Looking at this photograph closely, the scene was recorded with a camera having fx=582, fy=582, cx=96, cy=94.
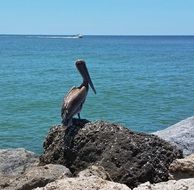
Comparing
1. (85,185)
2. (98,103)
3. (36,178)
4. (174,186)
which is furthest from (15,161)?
(98,103)

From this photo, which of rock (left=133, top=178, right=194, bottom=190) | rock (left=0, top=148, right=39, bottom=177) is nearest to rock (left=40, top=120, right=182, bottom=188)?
rock (left=0, top=148, right=39, bottom=177)

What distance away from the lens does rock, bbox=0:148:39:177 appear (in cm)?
999

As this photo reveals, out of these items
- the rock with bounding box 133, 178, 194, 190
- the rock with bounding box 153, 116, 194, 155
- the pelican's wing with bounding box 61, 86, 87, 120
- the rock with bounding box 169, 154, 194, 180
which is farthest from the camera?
the rock with bounding box 153, 116, 194, 155

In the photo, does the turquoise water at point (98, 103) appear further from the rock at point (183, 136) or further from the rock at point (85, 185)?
the rock at point (85, 185)

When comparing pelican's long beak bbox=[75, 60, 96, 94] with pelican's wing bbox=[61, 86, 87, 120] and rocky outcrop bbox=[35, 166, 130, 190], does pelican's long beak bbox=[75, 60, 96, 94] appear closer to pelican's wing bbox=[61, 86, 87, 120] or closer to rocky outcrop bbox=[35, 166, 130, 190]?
pelican's wing bbox=[61, 86, 87, 120]

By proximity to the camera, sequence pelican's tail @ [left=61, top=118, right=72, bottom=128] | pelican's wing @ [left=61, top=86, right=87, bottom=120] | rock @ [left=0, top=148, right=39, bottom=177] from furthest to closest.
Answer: rock @ [left=0, top=148, right=39, bottom=177] → pelican's wing @ [left=61, top=86, right=87, bottom=120] → pelican's tail @ [left=61, top=118, right=72, bottom=128]

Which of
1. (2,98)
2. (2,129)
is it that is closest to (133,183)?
(2,129)

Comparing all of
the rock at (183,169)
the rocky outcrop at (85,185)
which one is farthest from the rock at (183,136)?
the rocky outcrop at (85,185)

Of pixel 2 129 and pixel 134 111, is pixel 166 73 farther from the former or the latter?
pixel 2 129

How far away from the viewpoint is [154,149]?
853 centimetres

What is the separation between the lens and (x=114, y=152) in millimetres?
8445

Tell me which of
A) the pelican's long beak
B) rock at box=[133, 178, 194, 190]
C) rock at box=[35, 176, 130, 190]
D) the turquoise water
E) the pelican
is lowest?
the turquoise water

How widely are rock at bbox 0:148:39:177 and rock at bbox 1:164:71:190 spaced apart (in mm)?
2164

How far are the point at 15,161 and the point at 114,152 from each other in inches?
99.3
